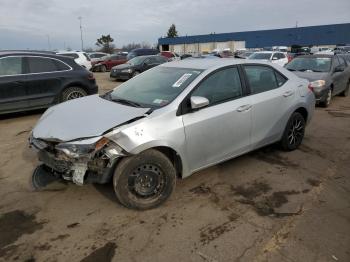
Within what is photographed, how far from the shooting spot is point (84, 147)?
3.44 meters

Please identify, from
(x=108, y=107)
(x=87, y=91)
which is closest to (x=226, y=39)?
(x=87, y=91)

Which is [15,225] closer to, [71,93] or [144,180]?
[144,180]

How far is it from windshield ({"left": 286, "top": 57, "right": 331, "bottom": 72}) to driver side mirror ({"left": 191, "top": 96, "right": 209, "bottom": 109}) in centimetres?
754

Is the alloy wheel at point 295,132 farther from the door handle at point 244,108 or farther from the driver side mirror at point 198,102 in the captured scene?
the driver side mirror at point 198,102

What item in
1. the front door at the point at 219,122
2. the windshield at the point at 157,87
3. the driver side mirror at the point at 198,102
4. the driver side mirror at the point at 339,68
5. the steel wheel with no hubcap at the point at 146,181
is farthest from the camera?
the driver side mirror at the point at 339,68

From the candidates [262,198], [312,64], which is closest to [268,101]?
[262,198]

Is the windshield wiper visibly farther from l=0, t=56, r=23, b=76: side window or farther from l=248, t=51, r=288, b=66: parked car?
l=248, t=51, r=288, b=66: parked car

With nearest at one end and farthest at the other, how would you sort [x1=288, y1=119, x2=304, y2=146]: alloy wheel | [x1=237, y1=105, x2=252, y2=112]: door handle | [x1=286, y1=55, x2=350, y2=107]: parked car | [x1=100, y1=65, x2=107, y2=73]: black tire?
[x1=237, y1=105, x2=252, y2=112]: door handle, [x1=288, y1=119, x2=304, y2=146]: alloy wheel, [x1=286, y1=55, x2=350, y2=107]: parked car, [x1=100, y1=65, x2=107, y2=73]: black tire

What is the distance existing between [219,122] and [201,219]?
4.08 feet

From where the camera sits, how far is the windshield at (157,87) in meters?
4.14

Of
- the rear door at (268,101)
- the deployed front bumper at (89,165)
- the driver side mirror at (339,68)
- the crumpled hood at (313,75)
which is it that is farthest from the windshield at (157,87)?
the driver side mirror at (339,68)

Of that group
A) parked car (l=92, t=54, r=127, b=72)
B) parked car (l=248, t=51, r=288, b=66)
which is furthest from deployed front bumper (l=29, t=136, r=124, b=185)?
parked car (l=92, t=54, r=127, b=72)

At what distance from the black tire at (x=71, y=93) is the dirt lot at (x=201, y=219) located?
3905 millimetres

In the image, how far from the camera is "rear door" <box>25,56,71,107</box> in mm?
8336
